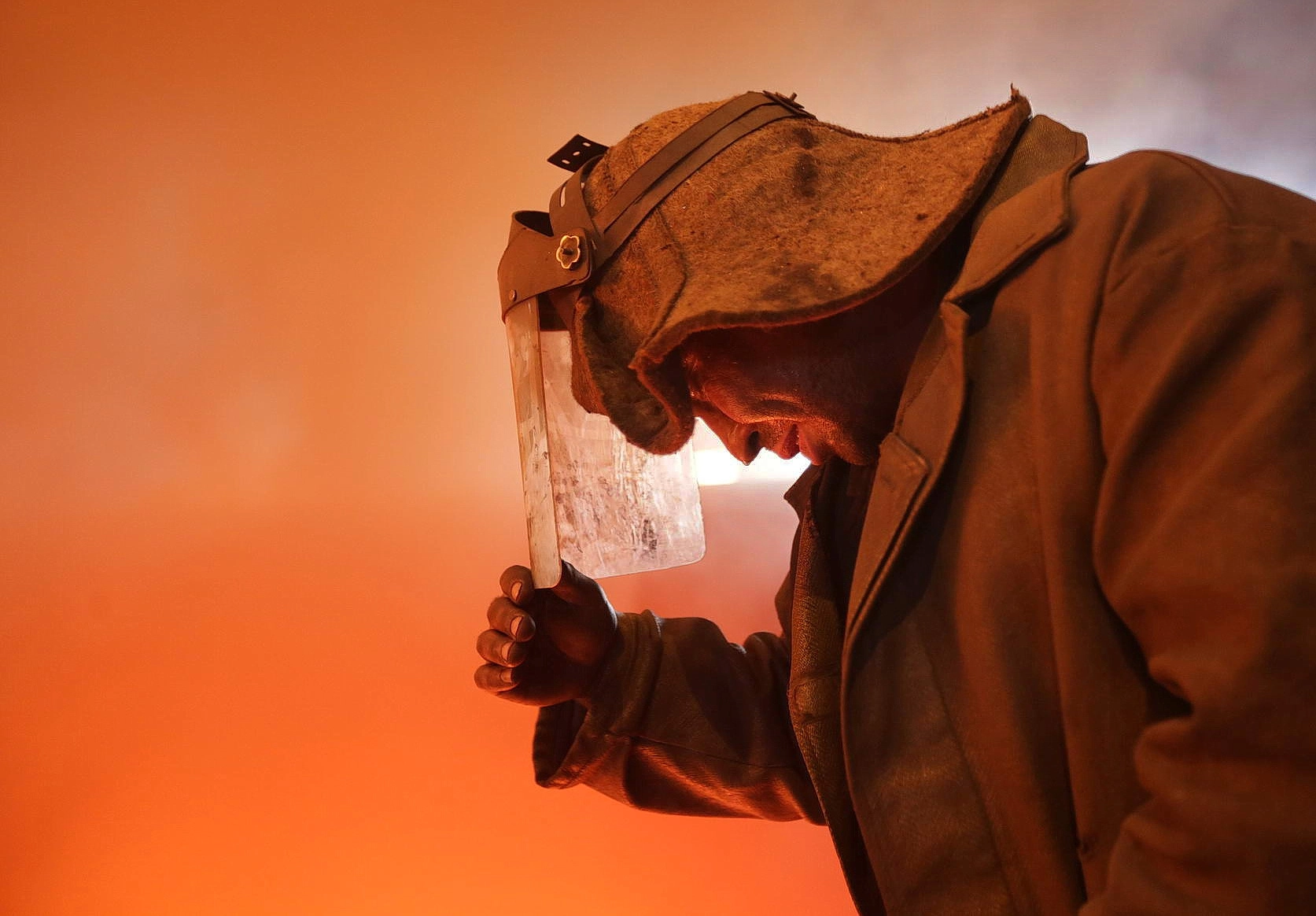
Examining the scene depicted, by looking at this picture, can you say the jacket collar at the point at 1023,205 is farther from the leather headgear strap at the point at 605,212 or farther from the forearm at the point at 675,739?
the forearm at the point at 675,739

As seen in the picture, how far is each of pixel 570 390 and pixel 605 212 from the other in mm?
264

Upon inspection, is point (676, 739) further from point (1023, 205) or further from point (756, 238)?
point (1023, 205)

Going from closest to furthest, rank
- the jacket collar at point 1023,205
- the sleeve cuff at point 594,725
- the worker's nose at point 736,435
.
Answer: the jacket collar at point 1023,205
the worker's nose at point 736,435
the sleeve cuff at point 594,725

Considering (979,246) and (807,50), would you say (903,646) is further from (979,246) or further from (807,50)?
(807,50)

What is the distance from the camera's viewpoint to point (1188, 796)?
0.52 metres

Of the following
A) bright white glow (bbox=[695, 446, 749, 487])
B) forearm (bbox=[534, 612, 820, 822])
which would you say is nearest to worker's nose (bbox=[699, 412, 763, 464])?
forearm (bbox=[534, 612, 820, 822])

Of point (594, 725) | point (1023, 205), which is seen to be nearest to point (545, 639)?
point (594, 725)

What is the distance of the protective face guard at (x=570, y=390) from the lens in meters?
0.94

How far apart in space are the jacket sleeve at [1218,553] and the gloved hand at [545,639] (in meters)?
0.69

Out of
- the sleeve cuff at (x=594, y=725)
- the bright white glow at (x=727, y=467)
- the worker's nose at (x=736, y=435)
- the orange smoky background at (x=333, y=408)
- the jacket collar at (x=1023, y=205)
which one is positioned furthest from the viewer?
the bright white glow at (x=727, y=467)

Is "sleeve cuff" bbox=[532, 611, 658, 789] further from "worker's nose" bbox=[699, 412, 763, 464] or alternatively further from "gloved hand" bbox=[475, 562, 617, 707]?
"worker's nose" bbox=[699, 412, 763, 464]

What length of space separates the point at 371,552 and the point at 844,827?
3.38 ft

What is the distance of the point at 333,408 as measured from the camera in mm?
1623

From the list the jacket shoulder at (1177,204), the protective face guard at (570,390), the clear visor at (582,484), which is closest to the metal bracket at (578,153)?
the protective face guard at (570,390)
